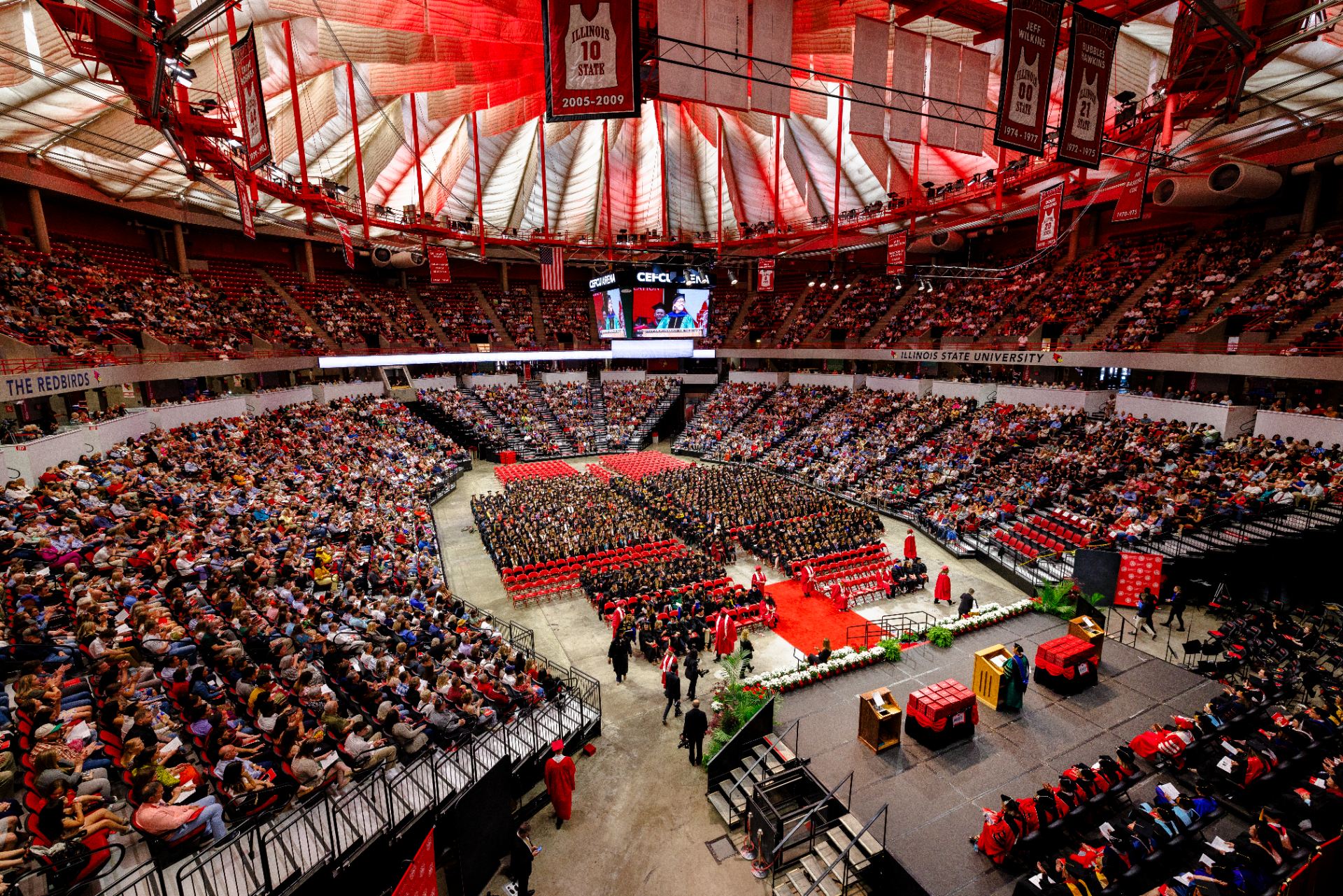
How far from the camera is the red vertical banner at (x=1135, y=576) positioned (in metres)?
15.2

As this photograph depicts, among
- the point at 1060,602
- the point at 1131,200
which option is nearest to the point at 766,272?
the point at 1131,200

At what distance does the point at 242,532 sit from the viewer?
14.8 meters

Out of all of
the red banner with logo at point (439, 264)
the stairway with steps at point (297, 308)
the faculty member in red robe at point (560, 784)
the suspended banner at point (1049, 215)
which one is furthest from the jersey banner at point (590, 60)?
the stairway with steps at point (297, 308)

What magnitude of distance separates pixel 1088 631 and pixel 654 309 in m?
31.7

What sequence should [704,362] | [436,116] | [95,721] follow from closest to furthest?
1. [95,721]
2. [436,116]
3. [704,362]

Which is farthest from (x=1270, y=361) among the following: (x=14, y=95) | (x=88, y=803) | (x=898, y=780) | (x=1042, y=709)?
(x=14, y=95)

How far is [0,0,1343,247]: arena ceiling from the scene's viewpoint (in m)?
16.6

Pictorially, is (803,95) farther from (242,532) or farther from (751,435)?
(242,532)

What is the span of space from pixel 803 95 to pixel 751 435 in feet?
63.8

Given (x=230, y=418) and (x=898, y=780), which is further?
(x=230, y=418)

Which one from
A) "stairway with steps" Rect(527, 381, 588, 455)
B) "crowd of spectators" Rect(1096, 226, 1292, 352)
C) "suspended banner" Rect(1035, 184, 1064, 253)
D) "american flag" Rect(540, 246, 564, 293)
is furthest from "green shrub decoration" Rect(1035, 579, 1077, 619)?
"stairway with steps" Rect(527, 381, 588, 455)

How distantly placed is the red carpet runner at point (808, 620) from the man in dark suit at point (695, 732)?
4761 mm

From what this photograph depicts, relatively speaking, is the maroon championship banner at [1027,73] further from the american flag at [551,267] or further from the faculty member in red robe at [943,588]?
the american flag at [551,267]

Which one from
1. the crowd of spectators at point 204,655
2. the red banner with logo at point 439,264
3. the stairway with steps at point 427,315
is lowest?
the crowd of spectators at point 204,655
